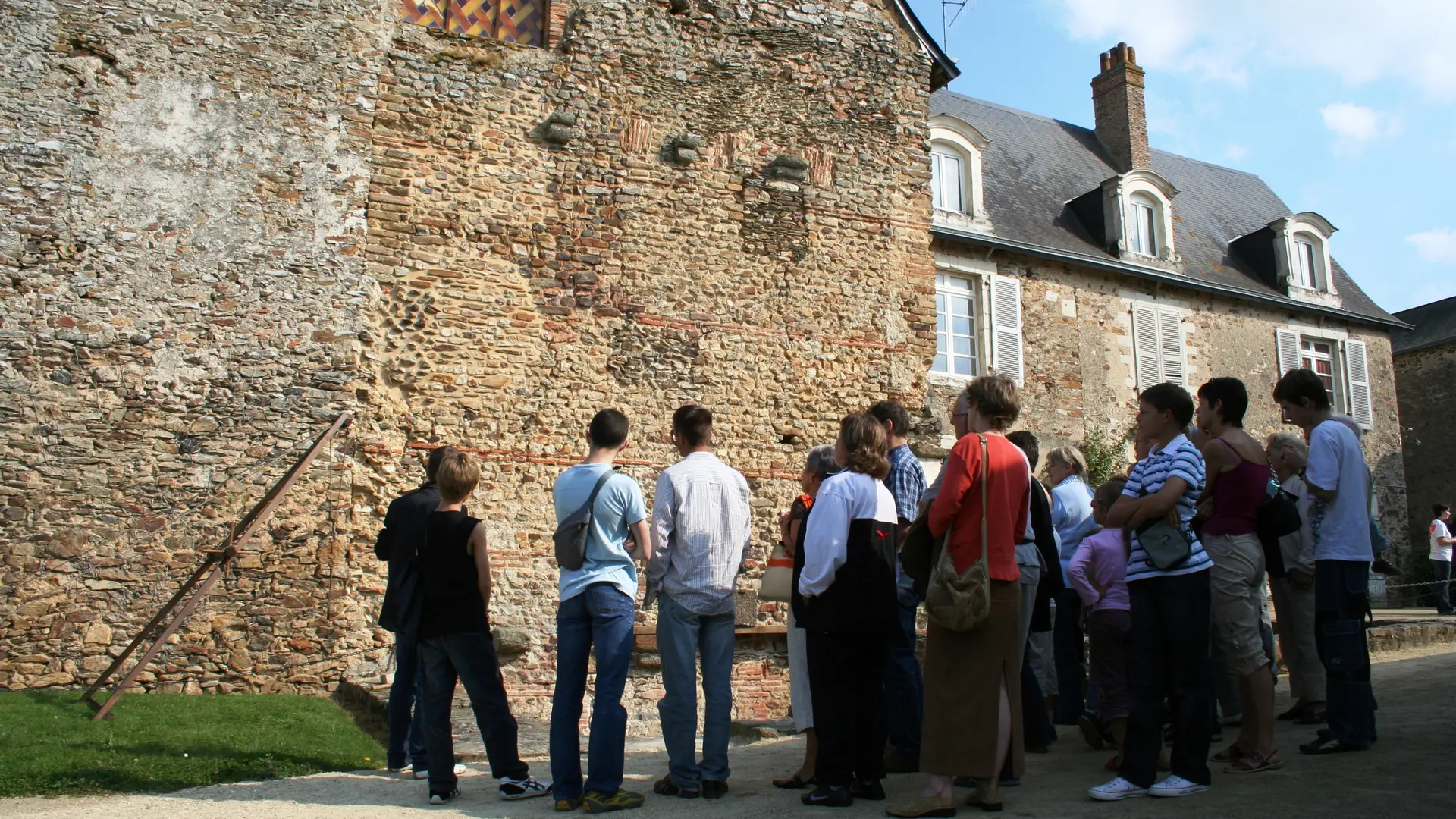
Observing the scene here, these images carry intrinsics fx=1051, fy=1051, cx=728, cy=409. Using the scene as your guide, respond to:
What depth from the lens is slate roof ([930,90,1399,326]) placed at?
51.1 feet

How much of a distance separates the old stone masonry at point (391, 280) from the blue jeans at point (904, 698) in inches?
150

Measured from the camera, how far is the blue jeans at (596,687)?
4.15m

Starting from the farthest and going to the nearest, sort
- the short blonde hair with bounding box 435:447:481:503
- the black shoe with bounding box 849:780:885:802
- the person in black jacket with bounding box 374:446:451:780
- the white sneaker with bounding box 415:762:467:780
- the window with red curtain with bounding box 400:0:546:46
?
the window with red curtain with bounding box 400:0:546:46
the white sneaker with bounding box 415:762:467:780
the person in black jacket with bounding box 374:446:451:780
the short blonde hair with bounding box 435:447:481:503
the black shoe with bounding box 849:780:885:802

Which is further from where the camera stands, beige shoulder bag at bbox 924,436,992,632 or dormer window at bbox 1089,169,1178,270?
dormer window at bbox 1089,169,1178,270

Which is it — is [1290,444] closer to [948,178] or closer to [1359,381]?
[948,178]

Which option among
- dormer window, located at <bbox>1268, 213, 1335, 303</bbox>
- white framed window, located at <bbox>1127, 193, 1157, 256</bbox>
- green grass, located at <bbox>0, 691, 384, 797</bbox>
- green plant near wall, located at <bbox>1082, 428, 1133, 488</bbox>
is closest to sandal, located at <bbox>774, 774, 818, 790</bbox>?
green grass, located at <bbox>0, 691, 384, 797</bbox>

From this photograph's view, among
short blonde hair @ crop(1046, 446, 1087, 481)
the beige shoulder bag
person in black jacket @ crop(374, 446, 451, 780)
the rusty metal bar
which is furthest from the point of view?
the rusty metal bar

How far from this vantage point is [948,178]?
48.8ft

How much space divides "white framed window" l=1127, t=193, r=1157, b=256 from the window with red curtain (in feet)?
33.7

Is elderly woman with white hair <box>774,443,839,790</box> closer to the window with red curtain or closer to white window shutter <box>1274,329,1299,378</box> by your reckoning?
the window with red curtain

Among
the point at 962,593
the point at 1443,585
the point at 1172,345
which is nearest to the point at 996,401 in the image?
the point at 962,593

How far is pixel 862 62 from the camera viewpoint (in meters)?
10.2

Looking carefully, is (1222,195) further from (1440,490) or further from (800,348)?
(800,348)

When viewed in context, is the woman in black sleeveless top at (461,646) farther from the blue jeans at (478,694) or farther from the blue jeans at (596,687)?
the blue jeans at (596,687)
